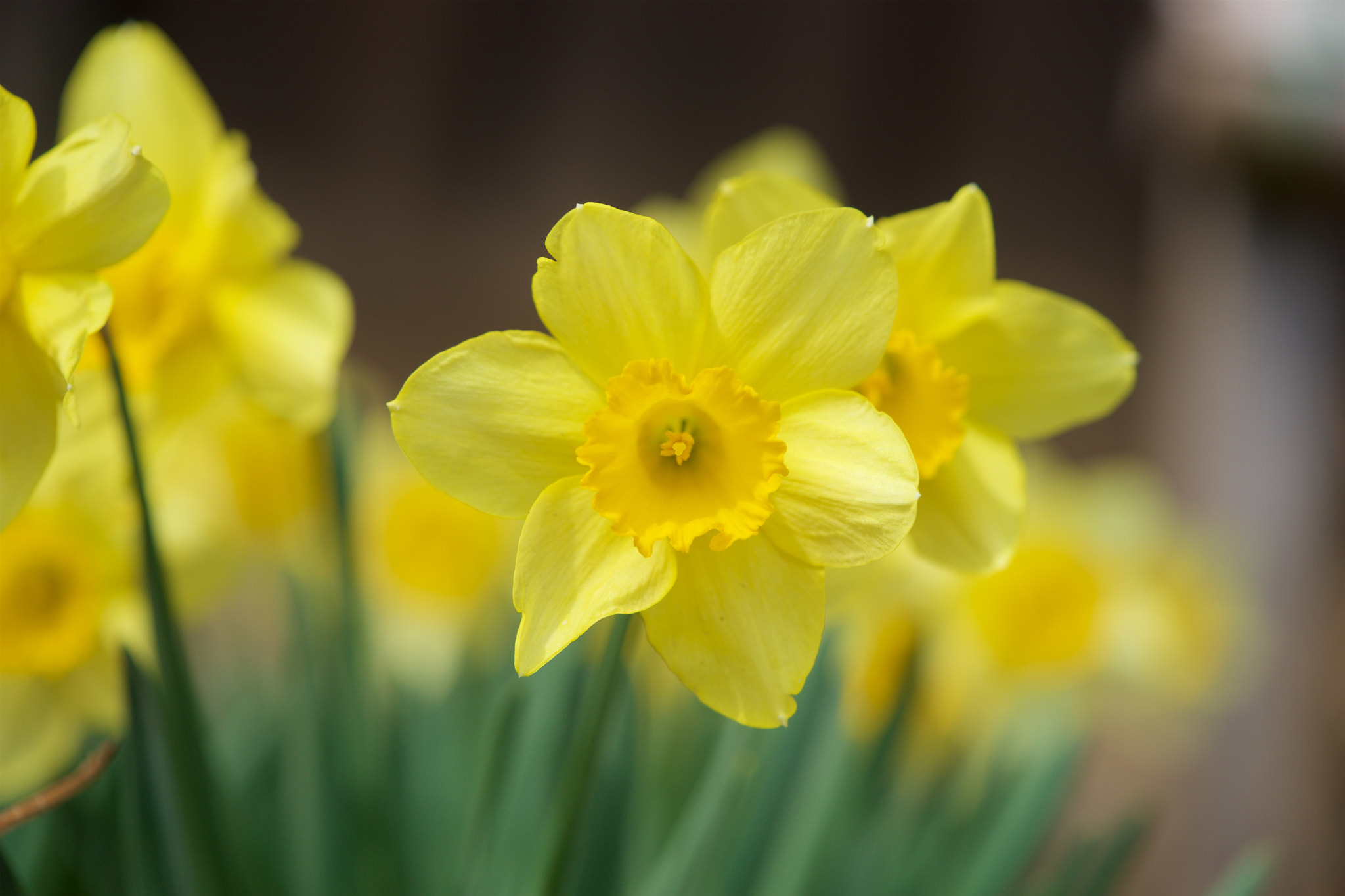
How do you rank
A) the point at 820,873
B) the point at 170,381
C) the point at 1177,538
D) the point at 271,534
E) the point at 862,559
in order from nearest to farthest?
the point at 862,559
the point at 170,381
the point at 820,873
the point at 271,534
the point at 1177,538

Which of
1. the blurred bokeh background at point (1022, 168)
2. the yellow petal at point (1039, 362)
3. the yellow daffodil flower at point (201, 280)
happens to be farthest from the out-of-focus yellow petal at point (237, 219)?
the blurred bokeh background at point (1022, 168)

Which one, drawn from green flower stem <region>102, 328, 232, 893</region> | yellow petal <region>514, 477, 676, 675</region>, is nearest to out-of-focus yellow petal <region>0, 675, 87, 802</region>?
green flower stem <region>102, 328, 232, 893</region>

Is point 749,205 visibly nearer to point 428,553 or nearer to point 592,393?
point 592,393

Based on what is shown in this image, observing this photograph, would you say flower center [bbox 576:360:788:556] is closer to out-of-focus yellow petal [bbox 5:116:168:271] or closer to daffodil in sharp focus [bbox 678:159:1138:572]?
daffodil in sharp focus [bbox 678:159:1138:572]

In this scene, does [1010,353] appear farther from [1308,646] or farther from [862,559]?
[1308,646]

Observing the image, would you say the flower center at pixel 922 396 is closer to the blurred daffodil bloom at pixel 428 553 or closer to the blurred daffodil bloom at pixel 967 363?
the blurred daffodil bloom at pixel 967 363

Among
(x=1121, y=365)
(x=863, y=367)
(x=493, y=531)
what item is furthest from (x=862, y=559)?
(x=493, y=531)
